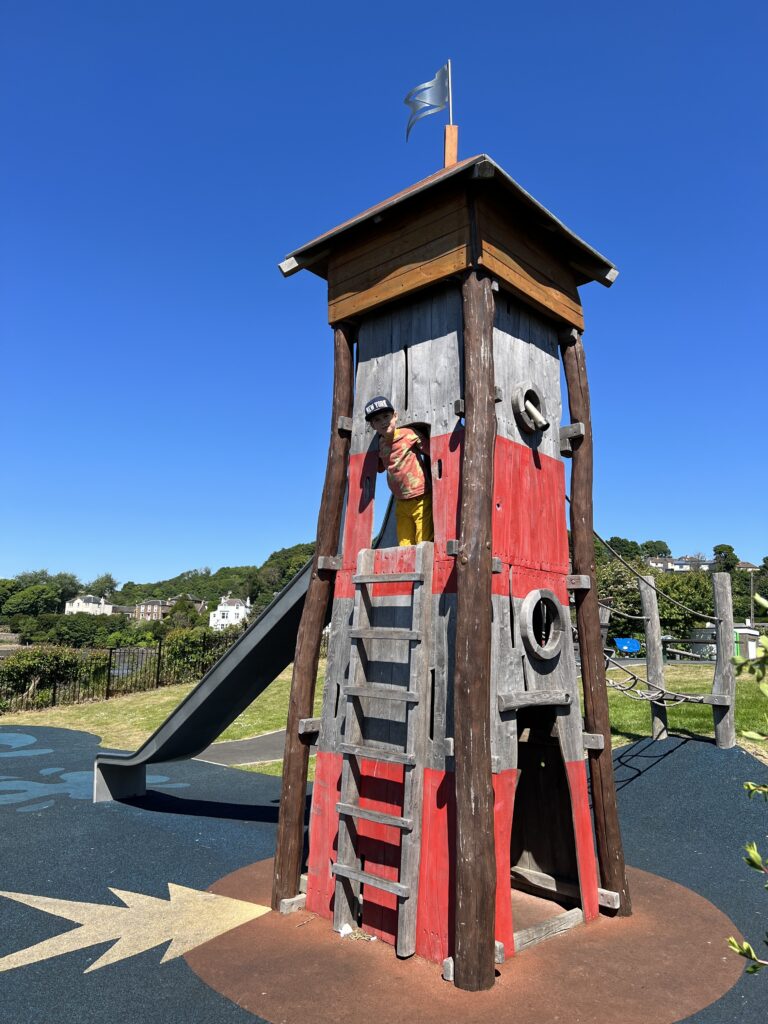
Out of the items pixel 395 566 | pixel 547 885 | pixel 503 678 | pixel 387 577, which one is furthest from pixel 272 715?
pixel 503 678

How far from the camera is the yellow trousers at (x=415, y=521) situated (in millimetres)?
6750

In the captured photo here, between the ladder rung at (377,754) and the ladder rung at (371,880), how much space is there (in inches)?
35.1

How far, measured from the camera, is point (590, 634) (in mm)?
6984

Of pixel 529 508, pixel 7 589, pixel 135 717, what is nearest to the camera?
pixel 529 508

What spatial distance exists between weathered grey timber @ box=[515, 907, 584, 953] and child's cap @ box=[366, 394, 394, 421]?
458 cm

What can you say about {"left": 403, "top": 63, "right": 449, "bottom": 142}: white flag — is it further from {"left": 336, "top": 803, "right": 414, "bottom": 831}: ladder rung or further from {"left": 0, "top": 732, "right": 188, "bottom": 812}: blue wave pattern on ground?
{"left": 0, "top": 732, "right": 188, "bottom": 812}: blue wave pattern on ground

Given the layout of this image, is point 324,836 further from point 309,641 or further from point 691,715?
point 691,715

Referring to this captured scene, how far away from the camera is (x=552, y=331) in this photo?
7.55 meters

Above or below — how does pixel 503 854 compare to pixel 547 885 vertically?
above

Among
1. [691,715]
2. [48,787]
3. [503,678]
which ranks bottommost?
[48,787]

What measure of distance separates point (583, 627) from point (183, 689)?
20.5m

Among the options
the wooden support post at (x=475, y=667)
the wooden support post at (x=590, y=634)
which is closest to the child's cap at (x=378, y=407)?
the wooden support post at (x=475, y=667)

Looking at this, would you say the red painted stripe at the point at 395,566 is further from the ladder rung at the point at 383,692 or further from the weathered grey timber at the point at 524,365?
the weathered grey timber at the point at 524,365

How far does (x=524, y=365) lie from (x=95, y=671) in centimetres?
2100
